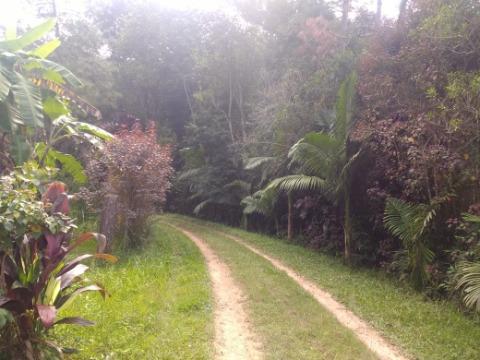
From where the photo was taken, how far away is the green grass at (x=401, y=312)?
540 cm

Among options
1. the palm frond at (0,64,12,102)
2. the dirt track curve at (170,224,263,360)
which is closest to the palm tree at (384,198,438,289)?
the dirt track curve at (170,224,263,360)

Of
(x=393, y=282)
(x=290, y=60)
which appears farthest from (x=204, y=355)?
(x=290, y=60)

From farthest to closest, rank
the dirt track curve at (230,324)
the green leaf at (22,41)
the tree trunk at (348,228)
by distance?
the tree trunk at (348,228) → the green leaf at (22,41) → the dirt track curve at (230,324)

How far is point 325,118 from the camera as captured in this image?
1216 cm

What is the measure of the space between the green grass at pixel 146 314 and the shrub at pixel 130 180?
A: 1436 millimetres

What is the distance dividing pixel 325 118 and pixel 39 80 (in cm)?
707

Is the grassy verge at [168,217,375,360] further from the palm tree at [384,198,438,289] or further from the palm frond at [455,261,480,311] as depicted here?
the palm tree at [384,198,438,289]

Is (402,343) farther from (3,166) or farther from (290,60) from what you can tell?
(290,60)

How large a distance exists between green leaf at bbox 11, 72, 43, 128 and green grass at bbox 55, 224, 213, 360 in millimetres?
2916

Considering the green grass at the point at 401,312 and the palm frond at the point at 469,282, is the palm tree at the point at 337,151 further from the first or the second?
the palm frond at the point at 469,282

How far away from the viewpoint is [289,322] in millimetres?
6070

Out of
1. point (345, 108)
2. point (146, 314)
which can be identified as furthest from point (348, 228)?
point (146, 314)

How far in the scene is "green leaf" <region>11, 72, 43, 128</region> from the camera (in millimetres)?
7137

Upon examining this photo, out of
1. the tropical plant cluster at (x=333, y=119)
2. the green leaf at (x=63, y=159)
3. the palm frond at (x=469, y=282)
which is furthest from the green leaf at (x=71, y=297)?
the green leaf at (x=63, y=159)
